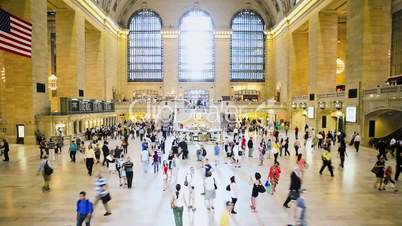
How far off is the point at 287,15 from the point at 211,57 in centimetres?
1470

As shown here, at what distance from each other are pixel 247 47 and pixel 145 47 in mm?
15338

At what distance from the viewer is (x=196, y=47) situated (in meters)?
49.1

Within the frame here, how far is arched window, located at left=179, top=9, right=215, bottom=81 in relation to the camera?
48.0 metres

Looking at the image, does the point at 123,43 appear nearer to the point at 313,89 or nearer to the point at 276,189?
the point at 313,89

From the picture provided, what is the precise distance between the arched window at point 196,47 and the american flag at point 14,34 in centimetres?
3416

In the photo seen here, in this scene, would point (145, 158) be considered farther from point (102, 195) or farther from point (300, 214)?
point (300, 214)

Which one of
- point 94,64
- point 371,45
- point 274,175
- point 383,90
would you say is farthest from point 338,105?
point 94,64

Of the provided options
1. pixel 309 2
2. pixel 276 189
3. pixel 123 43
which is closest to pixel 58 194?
pixel 276 189

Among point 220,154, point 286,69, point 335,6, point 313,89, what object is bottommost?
point 220,154

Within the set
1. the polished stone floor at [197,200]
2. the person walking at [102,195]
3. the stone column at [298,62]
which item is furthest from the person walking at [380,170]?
the stone column at [298,62]

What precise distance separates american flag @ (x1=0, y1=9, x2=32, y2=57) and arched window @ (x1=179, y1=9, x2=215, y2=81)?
112ft

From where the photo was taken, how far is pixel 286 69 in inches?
1551

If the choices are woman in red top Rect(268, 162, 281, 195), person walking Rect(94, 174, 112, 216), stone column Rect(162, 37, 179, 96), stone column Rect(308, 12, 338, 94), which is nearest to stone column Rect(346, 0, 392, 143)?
stone column Rect(308, 12, 338, 94)

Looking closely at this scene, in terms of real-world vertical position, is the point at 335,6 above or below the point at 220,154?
above
